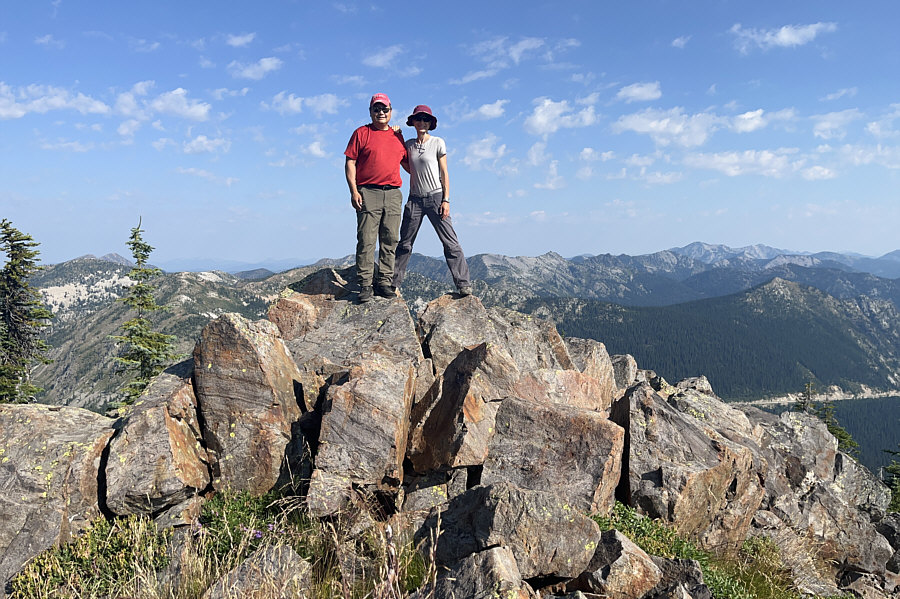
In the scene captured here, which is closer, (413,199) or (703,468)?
(703,468)

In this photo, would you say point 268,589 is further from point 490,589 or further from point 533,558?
point 533,558

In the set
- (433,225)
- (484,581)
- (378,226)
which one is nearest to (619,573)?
(484,581)

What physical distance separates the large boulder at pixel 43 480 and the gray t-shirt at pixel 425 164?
11609 mm

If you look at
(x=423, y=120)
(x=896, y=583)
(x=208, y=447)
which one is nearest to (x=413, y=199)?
(x=423, y=120)

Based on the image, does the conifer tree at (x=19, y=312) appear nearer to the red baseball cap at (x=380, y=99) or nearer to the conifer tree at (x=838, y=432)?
the red baseball cap at (x=380, y=99)

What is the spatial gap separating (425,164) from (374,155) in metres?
1.96

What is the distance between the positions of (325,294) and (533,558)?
45.2ft

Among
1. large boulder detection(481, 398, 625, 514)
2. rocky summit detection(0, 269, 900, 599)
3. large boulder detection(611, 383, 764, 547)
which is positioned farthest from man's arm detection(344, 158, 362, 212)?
large boulder detection(611, 383, 764, 547)

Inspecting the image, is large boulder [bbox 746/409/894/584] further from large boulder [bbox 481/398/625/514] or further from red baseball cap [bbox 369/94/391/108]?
red baseball cap [bbox 369/94/391/108]

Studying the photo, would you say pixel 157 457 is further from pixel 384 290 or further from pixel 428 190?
pixel 428 190

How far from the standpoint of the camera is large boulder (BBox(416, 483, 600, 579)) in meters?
7.34

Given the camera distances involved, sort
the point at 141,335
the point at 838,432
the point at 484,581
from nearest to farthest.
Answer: the point at 484,581
the point at 141,335
the point at 838,432

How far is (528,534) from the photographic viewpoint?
7430 millimetres

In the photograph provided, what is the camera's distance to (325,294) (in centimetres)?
1891
